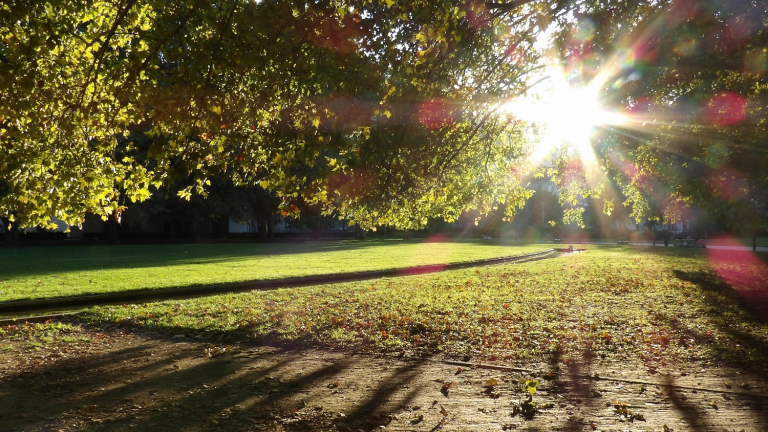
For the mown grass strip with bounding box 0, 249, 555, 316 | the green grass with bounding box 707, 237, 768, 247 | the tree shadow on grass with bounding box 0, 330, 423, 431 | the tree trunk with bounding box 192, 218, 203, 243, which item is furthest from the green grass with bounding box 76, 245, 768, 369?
the tree trunk with bounding box 192, 218, 203, 243

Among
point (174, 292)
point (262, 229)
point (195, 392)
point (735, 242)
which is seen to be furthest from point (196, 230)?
point (735, 242)

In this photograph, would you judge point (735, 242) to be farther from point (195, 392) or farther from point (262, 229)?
point (195, 392)

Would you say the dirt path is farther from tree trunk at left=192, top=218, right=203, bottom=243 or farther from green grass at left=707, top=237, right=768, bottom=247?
tree trunk at left=192, top=218, right=203, bottom=243

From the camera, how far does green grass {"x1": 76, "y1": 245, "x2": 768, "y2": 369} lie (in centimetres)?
718

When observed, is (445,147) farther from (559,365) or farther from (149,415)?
(149,415)

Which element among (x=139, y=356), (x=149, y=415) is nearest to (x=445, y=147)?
(x=139, y=356)

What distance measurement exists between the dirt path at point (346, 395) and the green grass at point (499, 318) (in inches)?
34.5

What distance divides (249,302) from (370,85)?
20.9ft

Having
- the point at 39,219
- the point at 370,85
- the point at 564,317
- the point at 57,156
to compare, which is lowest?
the point at 564,317

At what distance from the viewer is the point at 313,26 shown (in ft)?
22.2

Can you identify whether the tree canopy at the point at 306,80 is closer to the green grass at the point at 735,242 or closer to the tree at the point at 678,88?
the tree at the point at 678,88

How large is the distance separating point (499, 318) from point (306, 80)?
526 cm

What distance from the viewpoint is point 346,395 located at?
520 centimetres

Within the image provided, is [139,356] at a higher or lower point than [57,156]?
lower
